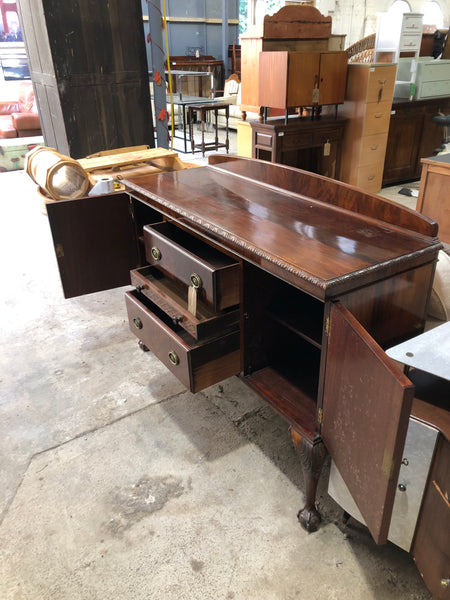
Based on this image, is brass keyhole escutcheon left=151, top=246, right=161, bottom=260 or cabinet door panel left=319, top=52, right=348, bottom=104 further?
cabinet door panel left=319, top=52, right=348, bottom=104

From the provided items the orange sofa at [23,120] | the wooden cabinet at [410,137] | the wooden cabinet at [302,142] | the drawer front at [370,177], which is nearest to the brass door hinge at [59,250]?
the wooden cabinet at [302,142]

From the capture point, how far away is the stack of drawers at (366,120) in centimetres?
403

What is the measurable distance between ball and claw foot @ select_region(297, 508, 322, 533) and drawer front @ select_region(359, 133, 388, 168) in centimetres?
369

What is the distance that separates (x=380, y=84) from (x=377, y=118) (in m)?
0.28

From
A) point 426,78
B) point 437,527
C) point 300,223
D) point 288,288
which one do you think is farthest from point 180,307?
point 426,78

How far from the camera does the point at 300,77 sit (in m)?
3.66

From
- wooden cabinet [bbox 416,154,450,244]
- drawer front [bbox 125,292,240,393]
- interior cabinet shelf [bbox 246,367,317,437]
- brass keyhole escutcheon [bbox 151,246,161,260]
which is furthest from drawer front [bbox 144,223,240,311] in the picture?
wooden cabinet [bbox 416,154,450,244]

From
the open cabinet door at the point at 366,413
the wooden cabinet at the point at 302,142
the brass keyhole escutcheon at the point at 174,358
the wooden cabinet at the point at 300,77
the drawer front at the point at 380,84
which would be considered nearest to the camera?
the open cabinet door at the point at 366,413

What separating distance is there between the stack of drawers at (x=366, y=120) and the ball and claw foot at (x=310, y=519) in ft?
12.1

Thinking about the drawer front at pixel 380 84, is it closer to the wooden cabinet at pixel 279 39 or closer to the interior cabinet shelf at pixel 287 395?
the wooden cabinet at pixel 279 39

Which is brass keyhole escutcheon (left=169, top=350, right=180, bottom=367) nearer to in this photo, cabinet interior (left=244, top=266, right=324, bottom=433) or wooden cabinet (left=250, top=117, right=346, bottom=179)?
cabinet interior (left=244, top=266, right=324, bottom=433)

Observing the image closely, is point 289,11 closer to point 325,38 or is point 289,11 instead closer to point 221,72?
point 325,38

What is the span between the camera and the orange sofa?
6516 mm

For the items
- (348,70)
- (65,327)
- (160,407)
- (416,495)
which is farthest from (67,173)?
(348,70)
